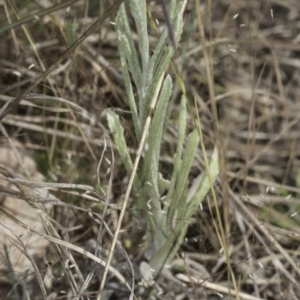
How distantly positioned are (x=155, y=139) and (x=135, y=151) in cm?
20

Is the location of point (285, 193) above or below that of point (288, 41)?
below

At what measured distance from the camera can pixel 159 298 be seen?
1312 millimetres

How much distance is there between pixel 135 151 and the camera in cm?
130

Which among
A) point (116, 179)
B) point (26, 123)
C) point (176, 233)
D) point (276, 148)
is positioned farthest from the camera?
point (276, 148)

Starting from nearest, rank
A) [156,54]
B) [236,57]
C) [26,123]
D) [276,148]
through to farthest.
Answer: [156,54] < [26,123] < [276,148] < [236,57]

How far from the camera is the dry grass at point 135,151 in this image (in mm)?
1218

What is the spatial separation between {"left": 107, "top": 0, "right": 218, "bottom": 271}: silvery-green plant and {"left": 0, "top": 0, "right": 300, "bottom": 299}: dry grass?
4 cm

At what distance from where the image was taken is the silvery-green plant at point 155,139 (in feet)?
3.41

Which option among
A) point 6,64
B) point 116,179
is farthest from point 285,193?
point 6,64

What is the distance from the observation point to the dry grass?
1218mm

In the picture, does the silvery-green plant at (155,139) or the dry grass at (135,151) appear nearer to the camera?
the silvery-green plant at (155,139)

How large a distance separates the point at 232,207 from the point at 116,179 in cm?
32

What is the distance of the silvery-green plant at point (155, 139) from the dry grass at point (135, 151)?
1.6 inches

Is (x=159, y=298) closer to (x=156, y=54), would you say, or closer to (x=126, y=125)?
(x=126, y=125)
